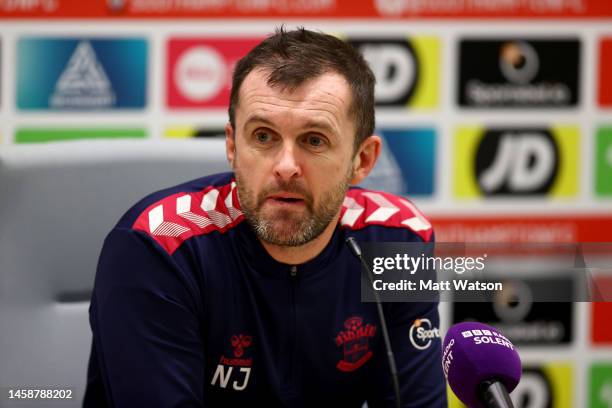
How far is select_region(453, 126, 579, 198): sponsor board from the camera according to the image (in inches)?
106

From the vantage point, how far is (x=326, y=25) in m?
2.61

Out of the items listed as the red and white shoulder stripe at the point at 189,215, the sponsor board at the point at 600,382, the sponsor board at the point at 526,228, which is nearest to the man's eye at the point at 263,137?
the red and white shoulder stripe at the point at 189,215

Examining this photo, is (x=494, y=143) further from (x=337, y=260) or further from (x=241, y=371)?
(x=241, y=371)

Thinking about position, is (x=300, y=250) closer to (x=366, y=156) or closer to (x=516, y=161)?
(x=366, y=156)

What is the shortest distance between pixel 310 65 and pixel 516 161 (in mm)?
1632

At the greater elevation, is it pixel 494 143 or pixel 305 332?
pixel 494 143

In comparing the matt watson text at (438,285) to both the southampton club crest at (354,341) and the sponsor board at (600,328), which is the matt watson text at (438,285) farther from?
the sponsor board at (600,328)

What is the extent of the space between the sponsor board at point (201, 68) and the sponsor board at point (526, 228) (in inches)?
36.0

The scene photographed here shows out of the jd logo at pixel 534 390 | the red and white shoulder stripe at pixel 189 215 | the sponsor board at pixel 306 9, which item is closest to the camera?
the red and white shoulder stripe at pixel 189 215

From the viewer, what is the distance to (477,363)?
3.02 ft

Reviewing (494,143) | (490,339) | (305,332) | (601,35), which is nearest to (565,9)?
(601,35)

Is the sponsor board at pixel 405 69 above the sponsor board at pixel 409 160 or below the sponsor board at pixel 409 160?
above

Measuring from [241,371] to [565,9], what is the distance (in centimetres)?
198

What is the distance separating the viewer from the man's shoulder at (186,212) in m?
1.32
